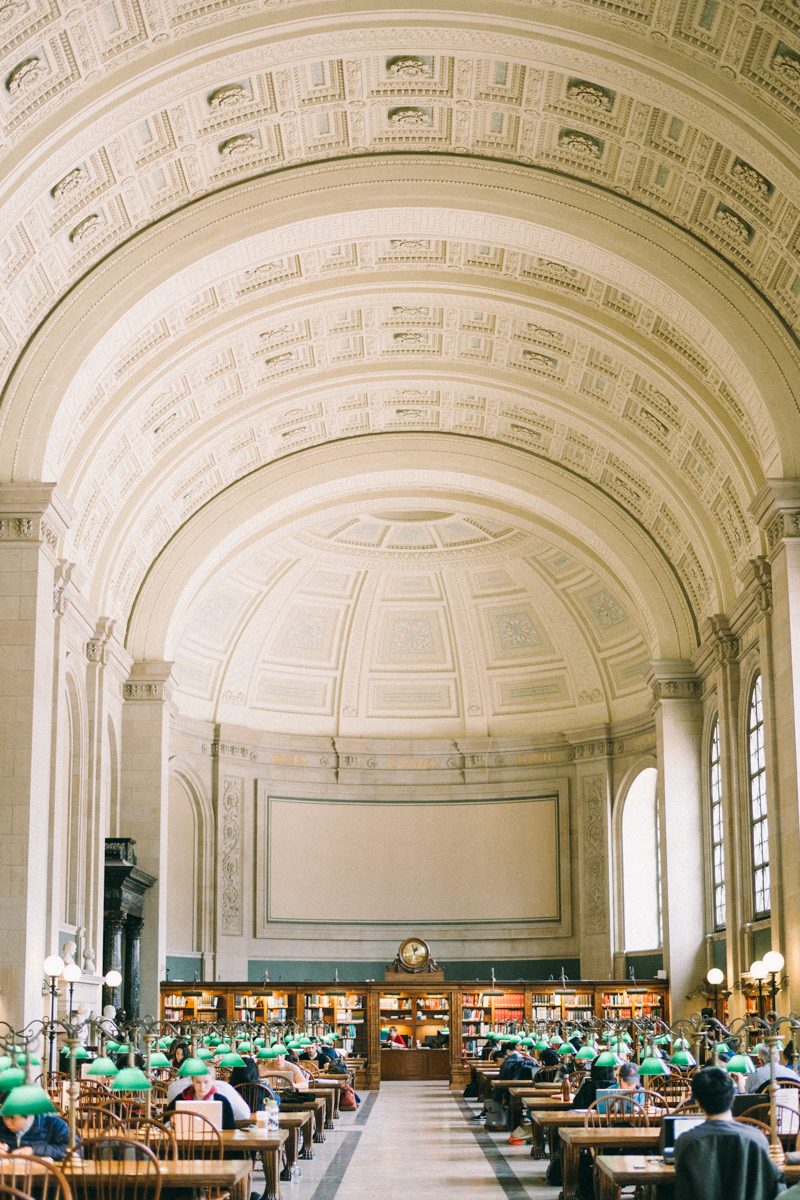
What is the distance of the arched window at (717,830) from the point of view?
27.7 meters

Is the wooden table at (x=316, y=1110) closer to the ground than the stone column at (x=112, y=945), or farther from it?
closer to the ground

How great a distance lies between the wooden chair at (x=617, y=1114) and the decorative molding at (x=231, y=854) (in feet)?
70.2

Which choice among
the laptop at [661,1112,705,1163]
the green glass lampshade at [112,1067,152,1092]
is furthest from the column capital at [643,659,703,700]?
the green glass lampshade at [112,1067,152,1092]

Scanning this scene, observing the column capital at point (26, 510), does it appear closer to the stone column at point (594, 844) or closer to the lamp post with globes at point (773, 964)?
the lamp post with globes at point (773, 964)

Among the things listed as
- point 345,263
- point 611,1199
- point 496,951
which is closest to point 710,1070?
point 611,1199

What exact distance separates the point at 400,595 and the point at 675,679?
10.3 metres

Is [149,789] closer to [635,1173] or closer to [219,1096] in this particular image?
[219,1096]

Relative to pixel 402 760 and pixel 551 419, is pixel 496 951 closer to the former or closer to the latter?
pixel 402 760

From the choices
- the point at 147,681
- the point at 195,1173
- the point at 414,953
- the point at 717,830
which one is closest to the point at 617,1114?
the point at 195,1173

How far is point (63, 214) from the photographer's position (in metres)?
19.1

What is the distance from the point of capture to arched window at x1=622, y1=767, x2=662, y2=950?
34.1m

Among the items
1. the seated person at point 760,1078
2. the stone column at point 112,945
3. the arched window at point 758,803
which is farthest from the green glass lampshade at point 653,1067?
the stone column at point 112,945

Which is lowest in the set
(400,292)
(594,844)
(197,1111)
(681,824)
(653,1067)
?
(197,1111)

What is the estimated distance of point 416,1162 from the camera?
53.9 feet
